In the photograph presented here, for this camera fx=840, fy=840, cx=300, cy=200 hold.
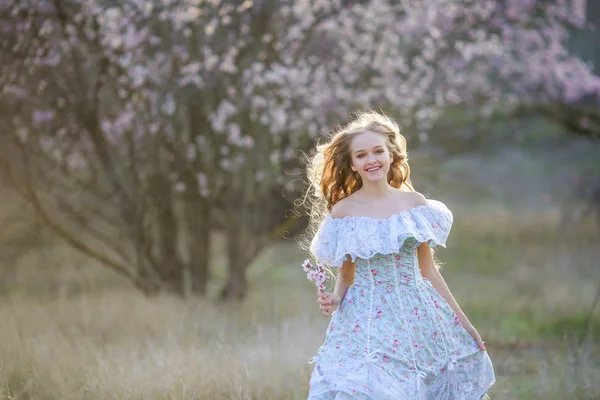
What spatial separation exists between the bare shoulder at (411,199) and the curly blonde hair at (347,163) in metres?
0.22

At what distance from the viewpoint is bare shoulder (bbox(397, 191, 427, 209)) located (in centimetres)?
388

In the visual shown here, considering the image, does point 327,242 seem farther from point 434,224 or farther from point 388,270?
point 434,224

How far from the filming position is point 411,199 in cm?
391

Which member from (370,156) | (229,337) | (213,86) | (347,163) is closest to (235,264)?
(213,86)

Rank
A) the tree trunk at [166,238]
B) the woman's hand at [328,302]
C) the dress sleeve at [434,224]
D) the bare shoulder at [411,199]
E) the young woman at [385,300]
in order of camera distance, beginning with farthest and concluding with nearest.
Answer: the tree trunk at [166,238] → the bare shoulder at [411,199] → the dress sleeve at [434,224] → the woman's hand at [328,302] → the young woman at [385,300]

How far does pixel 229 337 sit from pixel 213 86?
8.98 ft

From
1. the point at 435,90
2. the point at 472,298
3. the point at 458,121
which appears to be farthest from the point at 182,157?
the point at 458,121

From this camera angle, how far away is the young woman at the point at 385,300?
11.4 feet

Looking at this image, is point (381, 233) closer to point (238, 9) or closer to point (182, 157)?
point (238, 9)

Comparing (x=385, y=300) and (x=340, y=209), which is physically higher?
(x=340, y=209)

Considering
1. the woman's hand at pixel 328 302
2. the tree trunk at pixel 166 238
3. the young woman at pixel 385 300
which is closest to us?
the young woman at pixel 385 300

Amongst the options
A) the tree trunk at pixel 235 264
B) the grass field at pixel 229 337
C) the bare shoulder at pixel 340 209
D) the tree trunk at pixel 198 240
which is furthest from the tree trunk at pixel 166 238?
the bare shoulder at pixel 340 209

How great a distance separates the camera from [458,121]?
1479 cm

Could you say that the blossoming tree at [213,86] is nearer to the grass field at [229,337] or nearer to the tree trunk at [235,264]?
the tree trunk at [235,264]
